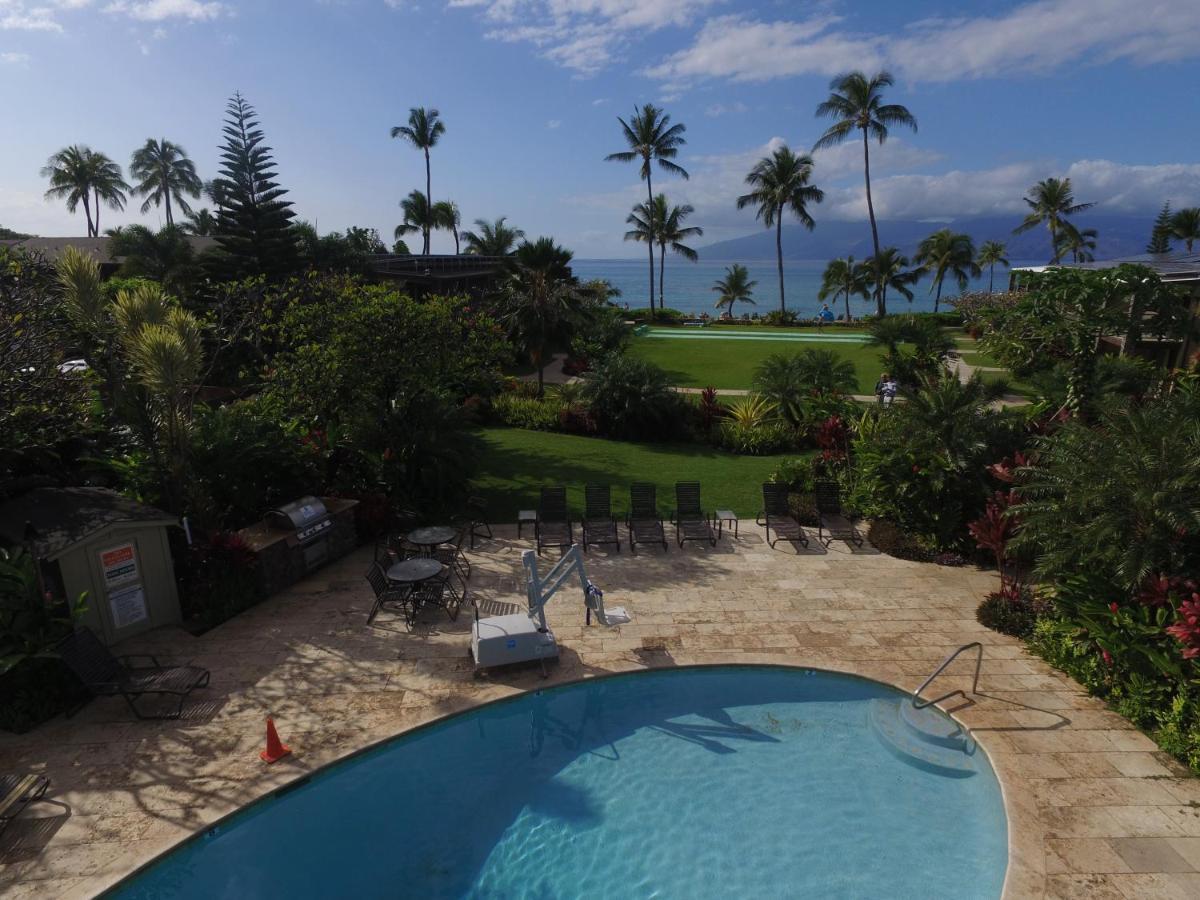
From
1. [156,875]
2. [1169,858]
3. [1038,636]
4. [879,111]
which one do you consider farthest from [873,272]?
[156,875]

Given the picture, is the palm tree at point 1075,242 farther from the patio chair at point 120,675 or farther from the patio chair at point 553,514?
the patio chair at point 120,675

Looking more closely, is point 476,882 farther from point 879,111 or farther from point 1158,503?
point 879,111

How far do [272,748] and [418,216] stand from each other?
62.7 meters

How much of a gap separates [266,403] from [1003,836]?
45.9ft

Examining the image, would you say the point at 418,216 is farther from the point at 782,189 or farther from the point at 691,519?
the point at 691,519

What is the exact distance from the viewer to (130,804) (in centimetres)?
684

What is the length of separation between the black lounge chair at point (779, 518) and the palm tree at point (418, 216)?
57.1 meters

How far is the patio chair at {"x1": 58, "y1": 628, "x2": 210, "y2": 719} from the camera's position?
8.09 metres

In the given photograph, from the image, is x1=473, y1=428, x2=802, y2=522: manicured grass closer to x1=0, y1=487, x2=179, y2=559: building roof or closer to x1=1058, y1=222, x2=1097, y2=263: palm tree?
x1=0, y1=487, x2=179, y2=559: building roof

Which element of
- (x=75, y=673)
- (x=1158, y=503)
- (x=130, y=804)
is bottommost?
(x=130, y=804)

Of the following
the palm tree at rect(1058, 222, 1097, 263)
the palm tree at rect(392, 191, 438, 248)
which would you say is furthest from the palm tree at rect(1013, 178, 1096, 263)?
the palm tree at rect(392, 191, 438, 248)

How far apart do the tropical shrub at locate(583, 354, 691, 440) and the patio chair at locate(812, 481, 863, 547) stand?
7.13 m

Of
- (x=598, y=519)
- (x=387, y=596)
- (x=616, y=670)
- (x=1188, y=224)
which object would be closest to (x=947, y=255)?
(x=1188, y=224)

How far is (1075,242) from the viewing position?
46938mm
